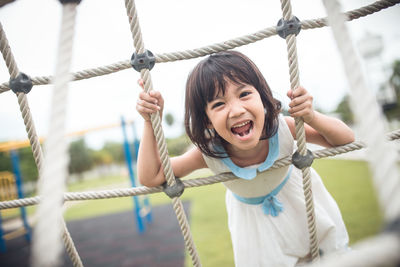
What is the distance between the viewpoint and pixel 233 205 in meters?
0.98

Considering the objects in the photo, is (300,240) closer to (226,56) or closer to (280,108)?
(280,108)

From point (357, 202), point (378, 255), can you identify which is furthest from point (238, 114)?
point (357, 202)

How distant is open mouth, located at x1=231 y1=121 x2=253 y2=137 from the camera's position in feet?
2.42

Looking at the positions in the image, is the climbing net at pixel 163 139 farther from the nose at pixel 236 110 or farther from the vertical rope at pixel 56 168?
the nose at pixel 236 110

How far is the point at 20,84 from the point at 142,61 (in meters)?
0.37

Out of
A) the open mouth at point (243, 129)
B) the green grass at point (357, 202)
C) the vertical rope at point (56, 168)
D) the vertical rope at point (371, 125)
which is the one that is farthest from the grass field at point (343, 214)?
the vertical rope at point (56, 168)

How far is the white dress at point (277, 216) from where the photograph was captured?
82cm

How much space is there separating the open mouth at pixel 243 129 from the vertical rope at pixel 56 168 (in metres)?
0.49

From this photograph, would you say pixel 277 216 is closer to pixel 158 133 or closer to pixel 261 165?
pixel 261 165

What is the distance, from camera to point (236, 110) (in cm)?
69

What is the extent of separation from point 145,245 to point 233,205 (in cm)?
222

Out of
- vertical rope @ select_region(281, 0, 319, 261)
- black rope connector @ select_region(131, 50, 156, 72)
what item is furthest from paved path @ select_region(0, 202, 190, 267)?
black rope connector @ select_region(131, 50, 156, 72)

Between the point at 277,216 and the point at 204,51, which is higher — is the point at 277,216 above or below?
below

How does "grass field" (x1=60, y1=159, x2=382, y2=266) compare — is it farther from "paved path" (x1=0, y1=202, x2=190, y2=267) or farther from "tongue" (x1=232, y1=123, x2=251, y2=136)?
"tongue" (x1=232, y1=123, x2=251, y2=136)
